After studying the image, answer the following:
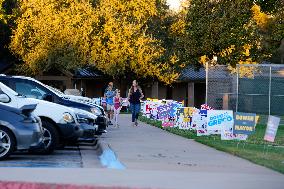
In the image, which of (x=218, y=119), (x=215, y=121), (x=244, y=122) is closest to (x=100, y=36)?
(x=215, y=121)

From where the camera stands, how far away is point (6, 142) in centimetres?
1352

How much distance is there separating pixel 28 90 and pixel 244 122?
562cm

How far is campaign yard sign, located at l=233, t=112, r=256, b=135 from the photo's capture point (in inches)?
709

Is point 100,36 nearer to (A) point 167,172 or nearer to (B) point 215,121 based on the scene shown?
(B) point 215,121

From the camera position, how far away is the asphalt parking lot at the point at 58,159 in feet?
43.1

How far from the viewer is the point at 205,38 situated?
127 ft

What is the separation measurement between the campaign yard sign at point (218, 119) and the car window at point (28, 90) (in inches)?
207

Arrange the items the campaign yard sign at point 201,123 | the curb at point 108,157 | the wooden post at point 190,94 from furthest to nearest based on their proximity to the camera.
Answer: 1. the wooden post at point 190,94
2. the campaign yard sign at point 201,123
3. the curb at point 108,157

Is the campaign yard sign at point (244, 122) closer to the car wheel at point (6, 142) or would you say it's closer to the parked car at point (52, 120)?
the parked car at point (52, 120)

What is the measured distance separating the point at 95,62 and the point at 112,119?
21.8 m

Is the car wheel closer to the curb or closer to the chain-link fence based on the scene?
the curb

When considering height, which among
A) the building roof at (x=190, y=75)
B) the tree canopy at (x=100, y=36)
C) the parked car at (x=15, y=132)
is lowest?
the parked car at (x=15, y=132)

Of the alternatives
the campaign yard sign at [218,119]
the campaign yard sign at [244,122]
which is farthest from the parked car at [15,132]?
the campaign yard sign at [218,119]

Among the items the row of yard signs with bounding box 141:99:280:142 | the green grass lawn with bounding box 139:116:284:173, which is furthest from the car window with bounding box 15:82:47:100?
the row of yard signs with bounding box 141:99:280:142
